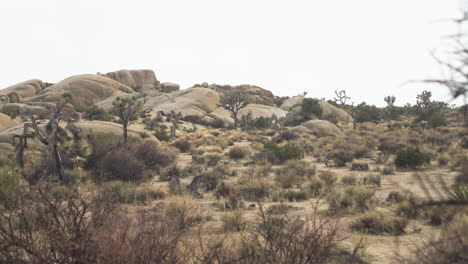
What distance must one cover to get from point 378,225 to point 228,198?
4.65 metres

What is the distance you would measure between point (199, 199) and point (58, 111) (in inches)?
262

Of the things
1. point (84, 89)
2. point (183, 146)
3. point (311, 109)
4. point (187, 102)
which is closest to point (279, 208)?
point (183, 146)

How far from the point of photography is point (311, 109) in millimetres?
51844

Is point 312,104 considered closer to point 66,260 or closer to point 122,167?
point 122,167

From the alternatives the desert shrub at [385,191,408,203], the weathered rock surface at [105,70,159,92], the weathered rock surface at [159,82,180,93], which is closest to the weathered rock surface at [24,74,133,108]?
the weathered rock surface at [105,70,159,92]

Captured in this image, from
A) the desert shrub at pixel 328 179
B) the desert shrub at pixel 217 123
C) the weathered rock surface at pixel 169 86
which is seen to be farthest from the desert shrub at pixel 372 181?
the weathered rock surface at pixel 169 86

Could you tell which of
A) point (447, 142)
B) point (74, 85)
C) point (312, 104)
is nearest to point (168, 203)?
point (447, 142)

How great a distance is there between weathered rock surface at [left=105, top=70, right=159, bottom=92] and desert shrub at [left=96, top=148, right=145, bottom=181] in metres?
70.9

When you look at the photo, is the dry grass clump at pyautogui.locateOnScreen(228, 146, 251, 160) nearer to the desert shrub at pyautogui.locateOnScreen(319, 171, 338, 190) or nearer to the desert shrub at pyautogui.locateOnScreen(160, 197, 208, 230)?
the desert shrub at pyautogui.locateOnScreen(319, 171, 338, 190)

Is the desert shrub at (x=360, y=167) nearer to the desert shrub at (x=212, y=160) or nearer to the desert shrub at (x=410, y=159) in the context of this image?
the desert shrub at (x=410, y=159)

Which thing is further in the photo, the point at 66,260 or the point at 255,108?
the point at 255,108

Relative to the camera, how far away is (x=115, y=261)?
11.6 ft

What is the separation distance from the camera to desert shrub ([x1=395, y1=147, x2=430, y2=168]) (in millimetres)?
17047

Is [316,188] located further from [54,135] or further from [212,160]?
[54,135]
